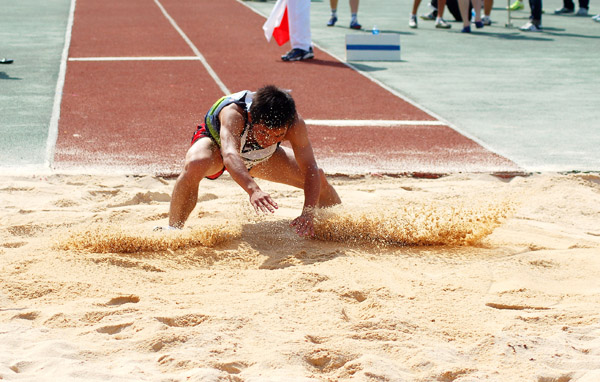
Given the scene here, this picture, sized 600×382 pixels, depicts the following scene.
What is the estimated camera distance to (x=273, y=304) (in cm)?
320

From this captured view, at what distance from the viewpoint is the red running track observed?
577 cm

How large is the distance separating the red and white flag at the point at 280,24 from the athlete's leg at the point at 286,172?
19.1 feet

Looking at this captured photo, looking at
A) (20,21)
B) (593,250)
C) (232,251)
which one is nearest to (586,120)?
(593,250)

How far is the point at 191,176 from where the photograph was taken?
4.06 meters

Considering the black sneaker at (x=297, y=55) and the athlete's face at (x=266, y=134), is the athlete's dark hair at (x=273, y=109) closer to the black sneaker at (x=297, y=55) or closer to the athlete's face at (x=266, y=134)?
the athlete's face at (x=266, y=134)

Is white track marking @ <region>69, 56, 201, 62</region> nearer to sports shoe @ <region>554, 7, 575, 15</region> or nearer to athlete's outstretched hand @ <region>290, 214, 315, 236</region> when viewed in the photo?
athlete's outstretched hand @ <region>290, 214, 315, 236</region>

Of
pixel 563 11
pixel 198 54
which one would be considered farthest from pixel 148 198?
pixel 563 11

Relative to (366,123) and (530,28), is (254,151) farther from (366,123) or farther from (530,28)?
(530,28)

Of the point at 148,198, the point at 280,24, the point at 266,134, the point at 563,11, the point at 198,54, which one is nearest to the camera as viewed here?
the point at 266,134

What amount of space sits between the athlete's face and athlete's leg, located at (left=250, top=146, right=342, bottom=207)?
0.27 m

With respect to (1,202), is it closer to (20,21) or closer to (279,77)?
(279,77)

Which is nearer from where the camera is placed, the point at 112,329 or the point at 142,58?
the point at 112,329

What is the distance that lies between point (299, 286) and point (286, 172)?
3.66 feet

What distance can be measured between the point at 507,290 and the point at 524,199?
1.64 meters
